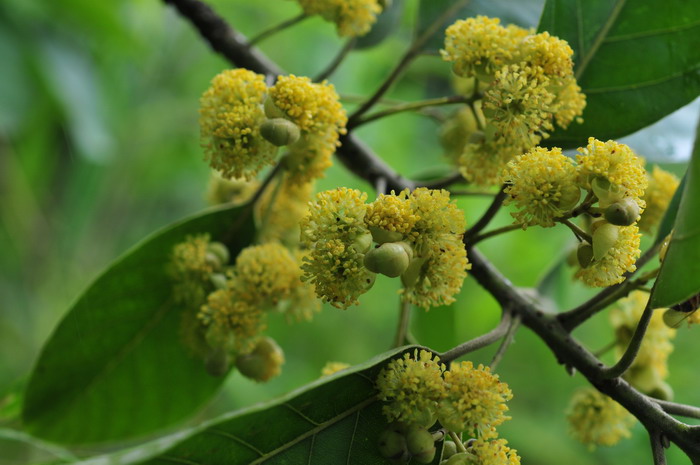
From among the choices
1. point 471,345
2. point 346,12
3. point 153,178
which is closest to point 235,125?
point 346,12

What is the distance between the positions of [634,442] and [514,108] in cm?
145

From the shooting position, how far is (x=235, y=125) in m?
1.16

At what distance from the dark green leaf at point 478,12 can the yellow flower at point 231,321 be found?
2.31ft

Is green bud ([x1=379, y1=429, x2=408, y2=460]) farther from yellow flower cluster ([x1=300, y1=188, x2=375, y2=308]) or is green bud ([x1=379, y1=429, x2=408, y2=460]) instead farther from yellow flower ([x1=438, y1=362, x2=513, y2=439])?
yellow flower cluster ([x1=300, y1=188, x2=375, y2=308])

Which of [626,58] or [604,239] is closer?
[604,239]

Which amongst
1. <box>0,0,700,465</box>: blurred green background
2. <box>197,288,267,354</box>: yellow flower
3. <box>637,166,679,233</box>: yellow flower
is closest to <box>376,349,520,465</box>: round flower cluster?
<box>197,288,267,354</box>: yellow flower

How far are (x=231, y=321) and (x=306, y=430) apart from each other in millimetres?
335

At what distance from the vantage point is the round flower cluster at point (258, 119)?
116 cm

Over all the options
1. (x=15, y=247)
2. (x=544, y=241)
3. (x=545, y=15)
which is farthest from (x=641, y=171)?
(x=15, y=247)

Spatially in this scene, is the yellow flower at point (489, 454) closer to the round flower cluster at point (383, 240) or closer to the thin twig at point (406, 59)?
the round flower cluster at point (383, 240)

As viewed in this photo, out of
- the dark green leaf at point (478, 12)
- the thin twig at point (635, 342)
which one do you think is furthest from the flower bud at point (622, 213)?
the dark green leaf at point (478, 12)

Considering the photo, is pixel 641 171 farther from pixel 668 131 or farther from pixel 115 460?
pixel 115 460

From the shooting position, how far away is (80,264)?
3.40 meters

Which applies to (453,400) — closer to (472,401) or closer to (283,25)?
(472,401)
